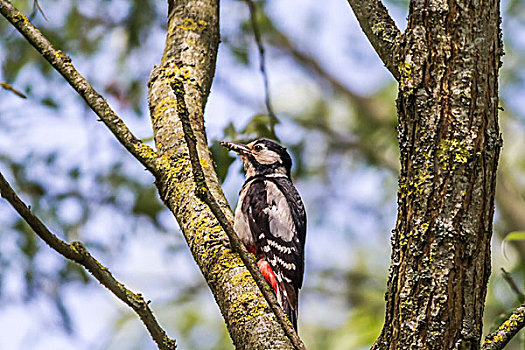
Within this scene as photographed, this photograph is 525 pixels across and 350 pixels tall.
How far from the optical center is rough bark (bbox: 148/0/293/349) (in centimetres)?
202

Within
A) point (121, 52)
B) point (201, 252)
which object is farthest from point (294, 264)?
point (121, 52)

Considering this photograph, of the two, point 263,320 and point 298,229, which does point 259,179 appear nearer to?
point 298,229

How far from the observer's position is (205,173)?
2.60 metres

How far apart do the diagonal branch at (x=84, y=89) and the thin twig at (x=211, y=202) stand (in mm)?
543

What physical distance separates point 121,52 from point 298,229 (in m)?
2.92

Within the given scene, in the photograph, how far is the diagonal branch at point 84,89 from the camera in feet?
7.79

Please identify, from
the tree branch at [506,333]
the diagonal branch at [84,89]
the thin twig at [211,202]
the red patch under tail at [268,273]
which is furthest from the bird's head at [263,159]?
the tree branch at [506,333]

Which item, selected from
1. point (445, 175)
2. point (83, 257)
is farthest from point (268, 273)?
Answer: point (445, 175)

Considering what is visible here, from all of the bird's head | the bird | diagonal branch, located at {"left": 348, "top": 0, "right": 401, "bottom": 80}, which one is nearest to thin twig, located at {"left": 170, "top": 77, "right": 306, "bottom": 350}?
diagonal branch, located at {"left": 348, "top": 0, "right": 401, "bottom": 80}

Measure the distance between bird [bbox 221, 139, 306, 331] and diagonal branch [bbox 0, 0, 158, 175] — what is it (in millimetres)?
925

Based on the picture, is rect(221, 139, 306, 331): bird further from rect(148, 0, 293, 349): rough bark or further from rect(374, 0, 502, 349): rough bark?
rect(374, 0, 502, 349): rough bark

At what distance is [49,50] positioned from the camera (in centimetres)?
241

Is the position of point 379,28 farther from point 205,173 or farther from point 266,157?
point 266,157

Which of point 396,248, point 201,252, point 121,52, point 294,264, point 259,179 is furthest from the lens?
point 121,52
